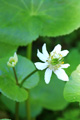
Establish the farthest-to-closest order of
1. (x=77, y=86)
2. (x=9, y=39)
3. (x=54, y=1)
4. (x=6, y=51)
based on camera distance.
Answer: (x=54, y=1), (x=6, y=51), (x=9, y=39), (x=77, y=86)

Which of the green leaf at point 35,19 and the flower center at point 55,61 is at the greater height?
the green leaf at point 35,19

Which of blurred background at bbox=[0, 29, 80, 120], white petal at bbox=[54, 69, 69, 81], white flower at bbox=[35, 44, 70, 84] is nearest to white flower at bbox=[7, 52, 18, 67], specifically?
white flower at bbox=[35, 44, 70, 84]

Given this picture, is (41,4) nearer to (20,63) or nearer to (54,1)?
(54,1)

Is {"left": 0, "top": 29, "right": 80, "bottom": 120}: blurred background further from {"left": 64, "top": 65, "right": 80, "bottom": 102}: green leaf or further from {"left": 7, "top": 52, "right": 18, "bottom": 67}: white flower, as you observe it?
{"left": 7, "top": 52, "right": 18, "bottom": 67}: white flower

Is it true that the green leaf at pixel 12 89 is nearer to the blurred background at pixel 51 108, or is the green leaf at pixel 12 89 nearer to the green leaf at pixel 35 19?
the green leaf at pixel 35 19

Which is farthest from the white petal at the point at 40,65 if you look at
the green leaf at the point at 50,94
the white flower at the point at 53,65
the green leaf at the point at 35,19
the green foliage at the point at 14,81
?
the green leaf at the point at 50,94

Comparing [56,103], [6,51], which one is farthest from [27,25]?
[56,103]
